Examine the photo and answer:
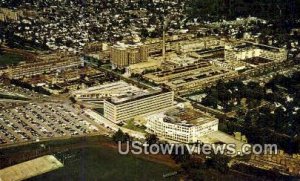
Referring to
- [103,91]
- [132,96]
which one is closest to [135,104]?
[132,96]

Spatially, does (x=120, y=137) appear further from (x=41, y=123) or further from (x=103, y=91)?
(x=103, y=91)

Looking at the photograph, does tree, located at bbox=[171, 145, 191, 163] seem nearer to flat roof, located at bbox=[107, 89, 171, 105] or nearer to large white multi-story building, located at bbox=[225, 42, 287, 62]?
flat roof, located at bbox=[107, 89, 171, 105]

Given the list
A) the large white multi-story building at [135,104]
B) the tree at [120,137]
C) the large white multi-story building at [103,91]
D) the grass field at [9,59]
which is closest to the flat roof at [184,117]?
the large white multi-story building at [135,104]

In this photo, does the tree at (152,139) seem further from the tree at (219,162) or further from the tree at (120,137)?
the tree at (219,162)

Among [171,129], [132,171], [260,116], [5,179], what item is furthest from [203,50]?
[5,179]

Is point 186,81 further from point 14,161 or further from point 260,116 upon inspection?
point 14,161
